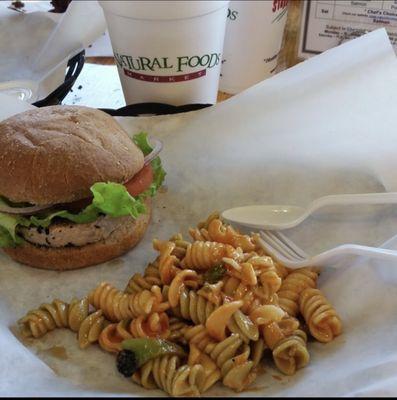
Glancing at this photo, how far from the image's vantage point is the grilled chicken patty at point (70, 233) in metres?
1.46

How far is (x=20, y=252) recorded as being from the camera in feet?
4.97

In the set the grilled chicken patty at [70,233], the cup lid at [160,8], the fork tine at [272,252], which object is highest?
the cup lid at [160,8]

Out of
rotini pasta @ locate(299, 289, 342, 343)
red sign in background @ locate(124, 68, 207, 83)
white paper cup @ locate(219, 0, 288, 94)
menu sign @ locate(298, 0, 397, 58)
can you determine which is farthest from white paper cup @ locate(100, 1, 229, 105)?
rotini pasta @ locate(299, 289, 342, 343)

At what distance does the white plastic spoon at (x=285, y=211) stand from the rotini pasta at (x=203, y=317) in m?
0.14

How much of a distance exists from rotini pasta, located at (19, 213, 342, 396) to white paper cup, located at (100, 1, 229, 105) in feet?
1.98

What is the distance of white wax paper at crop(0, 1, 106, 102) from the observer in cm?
204

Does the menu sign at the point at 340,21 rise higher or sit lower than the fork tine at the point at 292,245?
higher

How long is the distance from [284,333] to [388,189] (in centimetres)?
65

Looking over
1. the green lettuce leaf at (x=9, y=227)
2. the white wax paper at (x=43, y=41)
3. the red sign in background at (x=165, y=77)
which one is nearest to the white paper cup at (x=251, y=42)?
the red sign in background at (x=165, y=77)

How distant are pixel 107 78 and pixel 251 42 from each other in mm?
789

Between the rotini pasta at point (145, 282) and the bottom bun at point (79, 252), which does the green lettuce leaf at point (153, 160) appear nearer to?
the bottom bun at point (79, 252)

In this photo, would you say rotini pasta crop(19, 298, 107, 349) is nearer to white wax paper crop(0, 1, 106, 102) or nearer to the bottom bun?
the bottom bun

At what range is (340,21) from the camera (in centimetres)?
202

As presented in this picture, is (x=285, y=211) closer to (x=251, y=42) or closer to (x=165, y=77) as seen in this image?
(x=165, y=77)
